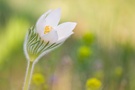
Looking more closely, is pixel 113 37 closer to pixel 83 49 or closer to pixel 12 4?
pixel 83 49

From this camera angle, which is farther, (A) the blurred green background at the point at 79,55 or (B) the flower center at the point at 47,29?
(A) the blurred green background at the point at 79,55

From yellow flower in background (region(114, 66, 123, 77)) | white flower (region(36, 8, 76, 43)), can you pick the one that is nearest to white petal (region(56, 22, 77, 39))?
white flower (region(36, 8, 76, 43))

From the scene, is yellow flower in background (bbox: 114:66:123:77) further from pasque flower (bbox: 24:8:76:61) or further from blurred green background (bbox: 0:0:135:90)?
pasque flower (bbox: 24:8:76:61)

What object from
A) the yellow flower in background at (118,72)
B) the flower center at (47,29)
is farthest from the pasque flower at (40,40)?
the yellow flower in background at (118,72)

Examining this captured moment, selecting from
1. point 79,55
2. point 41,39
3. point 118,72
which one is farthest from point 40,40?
point 79,55

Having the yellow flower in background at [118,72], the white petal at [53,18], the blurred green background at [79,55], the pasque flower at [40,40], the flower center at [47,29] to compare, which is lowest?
the pasque flower at [40,40]

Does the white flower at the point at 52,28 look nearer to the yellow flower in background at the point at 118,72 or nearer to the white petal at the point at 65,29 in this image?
the white petal at the point at 65,29
